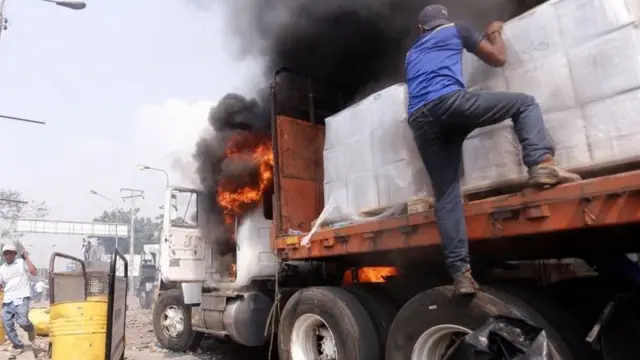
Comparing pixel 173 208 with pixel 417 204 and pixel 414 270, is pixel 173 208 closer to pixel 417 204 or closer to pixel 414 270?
pixel 414 270

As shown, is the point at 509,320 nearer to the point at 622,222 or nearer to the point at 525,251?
the point at 622,222

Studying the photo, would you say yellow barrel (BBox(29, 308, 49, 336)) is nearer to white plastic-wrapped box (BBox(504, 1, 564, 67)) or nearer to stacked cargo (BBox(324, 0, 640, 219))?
stacked cargo (BBox(324, 0, 640, 219))

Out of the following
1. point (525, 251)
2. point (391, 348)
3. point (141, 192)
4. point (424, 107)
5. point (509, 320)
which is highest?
point (141, 192)

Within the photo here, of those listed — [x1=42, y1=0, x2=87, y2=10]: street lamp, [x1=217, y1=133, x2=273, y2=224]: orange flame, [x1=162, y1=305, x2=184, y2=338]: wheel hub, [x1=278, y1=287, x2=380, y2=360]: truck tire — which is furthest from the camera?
[x1=42, y1=0, x2=87, y2=10]: street lamp

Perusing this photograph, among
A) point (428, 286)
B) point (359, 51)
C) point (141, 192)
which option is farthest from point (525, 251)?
point (141, 192)

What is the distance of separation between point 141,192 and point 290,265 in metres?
37.4

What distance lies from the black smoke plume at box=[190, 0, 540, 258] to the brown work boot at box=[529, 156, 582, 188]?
458cm

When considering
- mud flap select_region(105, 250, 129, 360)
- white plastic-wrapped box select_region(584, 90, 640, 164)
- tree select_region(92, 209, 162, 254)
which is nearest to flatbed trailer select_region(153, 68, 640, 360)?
white plastic-wrapped box select_region(584, 90, 640, 164)

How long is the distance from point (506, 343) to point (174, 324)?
22.2 feet

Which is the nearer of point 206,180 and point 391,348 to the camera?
point 391,348

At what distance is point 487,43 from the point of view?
10.1 feet

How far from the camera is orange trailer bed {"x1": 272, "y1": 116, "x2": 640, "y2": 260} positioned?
8.36 ft

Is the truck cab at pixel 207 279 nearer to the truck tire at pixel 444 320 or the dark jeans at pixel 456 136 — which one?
the truck tire at pixel 444 320

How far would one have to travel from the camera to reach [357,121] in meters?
4.25
